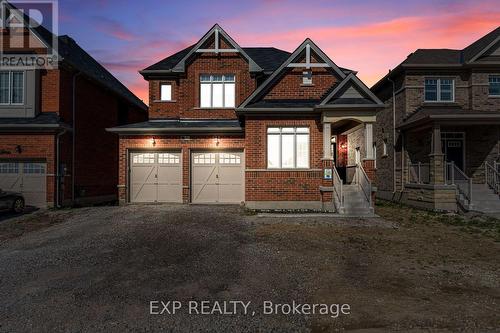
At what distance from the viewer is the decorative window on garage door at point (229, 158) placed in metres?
15.5

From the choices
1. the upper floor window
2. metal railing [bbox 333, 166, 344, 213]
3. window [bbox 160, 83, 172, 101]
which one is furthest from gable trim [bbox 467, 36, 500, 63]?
the upper floor window

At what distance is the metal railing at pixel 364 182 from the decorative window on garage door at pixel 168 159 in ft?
28.9

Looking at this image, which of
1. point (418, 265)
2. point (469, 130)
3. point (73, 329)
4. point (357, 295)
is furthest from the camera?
point (469, 130)

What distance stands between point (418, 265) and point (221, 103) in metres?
12.8

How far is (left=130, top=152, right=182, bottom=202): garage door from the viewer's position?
15.5 m

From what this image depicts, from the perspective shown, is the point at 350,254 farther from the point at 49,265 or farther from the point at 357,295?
the point at 49,265

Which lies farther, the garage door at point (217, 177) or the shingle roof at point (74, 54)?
the shingle roof at point (74, 54)


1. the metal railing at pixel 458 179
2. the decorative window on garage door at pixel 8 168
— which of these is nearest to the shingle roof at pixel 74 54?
the decorative window on garage door at pixel 8 168

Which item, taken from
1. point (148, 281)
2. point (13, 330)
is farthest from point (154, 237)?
point (13, 330)

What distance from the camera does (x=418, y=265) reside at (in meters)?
6.60

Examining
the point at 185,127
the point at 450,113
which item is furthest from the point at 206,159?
the point at 450,113

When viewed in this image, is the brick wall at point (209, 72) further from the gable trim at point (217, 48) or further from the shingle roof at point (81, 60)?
the shingle roof at point (81, 60)

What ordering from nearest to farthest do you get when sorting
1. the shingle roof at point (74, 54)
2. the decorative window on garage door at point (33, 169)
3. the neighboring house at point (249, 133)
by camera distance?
the neighboring house at point (249, 133) → the decorative window on garage door at point (33, 169) → the shingle roof at point (74, 54)

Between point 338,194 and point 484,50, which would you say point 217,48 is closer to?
point 338,194
